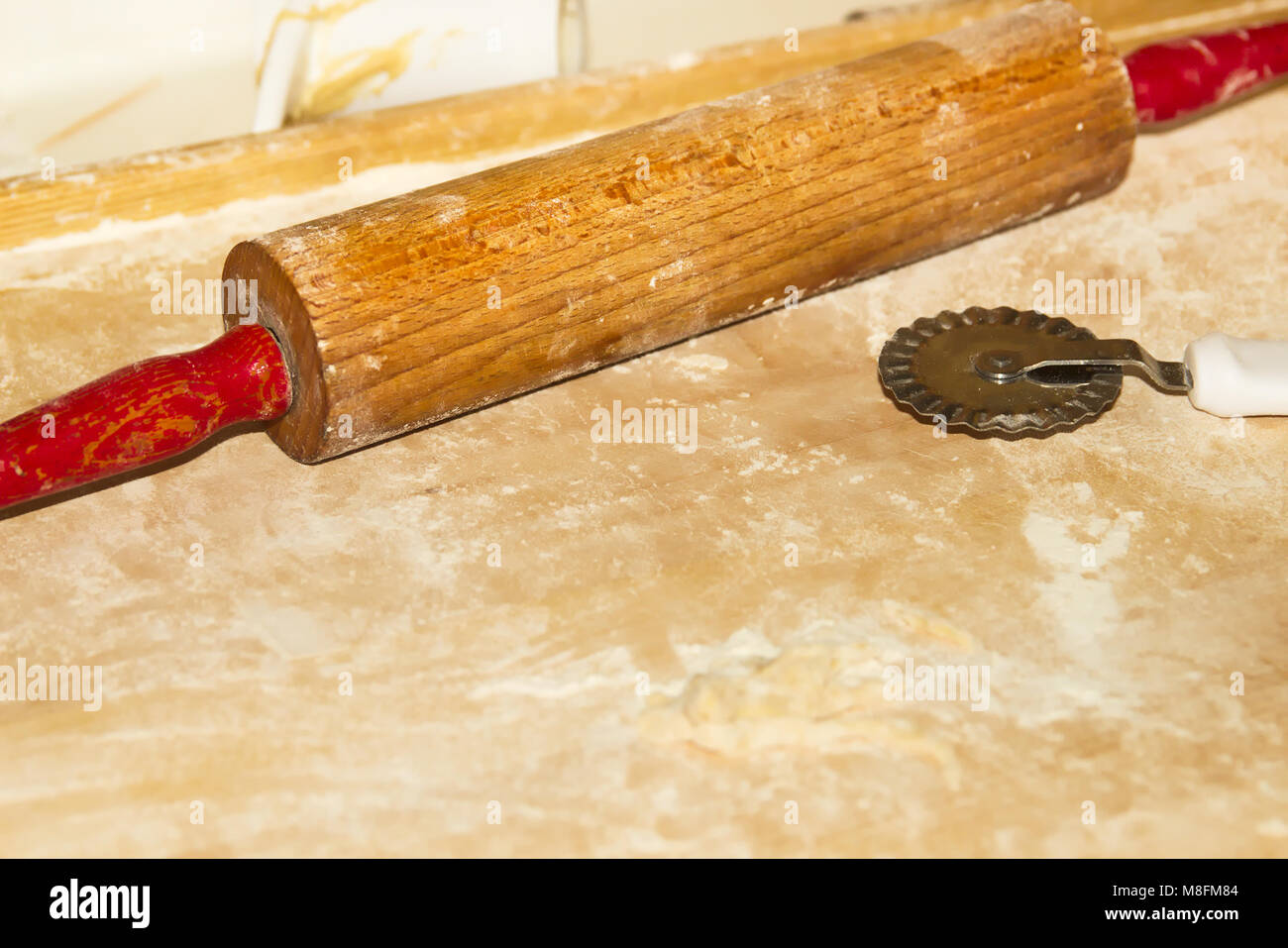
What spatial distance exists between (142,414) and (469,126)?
0.75 m

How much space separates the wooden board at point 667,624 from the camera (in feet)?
3.93

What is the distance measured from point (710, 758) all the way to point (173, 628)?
1.69ft

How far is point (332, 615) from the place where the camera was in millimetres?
1363

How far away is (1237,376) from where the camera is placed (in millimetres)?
1565

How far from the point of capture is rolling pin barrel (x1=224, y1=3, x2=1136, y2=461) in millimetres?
1461

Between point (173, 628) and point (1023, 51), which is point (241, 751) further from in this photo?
point (1023, 51)

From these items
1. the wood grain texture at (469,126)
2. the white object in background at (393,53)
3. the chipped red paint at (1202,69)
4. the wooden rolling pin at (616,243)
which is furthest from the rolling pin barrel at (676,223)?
the white object in background at (393,53)

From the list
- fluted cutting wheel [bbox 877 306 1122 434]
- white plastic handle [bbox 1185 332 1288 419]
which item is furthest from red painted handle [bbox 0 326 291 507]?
white plastic handle [bbox 1185 332 1288 419]

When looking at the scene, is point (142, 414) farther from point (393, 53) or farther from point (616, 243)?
point (393, 53)

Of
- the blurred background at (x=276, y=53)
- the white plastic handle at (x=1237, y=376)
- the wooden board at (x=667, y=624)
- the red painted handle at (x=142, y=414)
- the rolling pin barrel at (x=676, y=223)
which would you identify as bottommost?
the wooden board at (x=667, y=624)

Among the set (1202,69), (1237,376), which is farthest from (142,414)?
(1202,69)

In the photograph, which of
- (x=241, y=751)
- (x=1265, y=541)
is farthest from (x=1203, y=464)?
(x=241, y=751)

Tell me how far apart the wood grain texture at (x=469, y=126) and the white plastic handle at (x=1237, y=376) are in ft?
2.62

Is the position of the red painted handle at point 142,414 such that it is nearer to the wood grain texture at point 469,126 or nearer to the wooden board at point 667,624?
the wooden board at point 667,624
